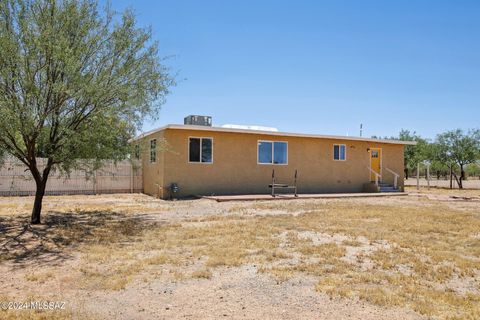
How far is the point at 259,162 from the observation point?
17.2 metres

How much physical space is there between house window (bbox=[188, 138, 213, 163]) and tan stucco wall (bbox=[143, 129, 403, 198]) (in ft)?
0.60

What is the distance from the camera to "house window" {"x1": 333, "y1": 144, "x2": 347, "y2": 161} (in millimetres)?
19203

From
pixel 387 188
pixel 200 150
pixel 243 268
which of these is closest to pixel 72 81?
pixel 243 268

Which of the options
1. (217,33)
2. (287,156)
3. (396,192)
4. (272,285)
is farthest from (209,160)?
(272,285)

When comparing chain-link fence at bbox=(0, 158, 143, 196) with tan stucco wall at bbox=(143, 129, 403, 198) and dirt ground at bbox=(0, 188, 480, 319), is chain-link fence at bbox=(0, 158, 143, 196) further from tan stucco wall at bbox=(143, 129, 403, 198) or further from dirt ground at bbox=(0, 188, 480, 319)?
dirt ground at bbox=(0, 188, 480, 319)

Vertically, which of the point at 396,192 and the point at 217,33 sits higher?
the point at 217,33

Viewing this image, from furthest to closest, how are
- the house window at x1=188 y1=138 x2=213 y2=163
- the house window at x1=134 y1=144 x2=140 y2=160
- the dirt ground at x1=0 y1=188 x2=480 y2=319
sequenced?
the house window at x1=188 y1=138 x2=213 y2=163 → the house window at x1=134 y1=144 x2=140 y2=160 → the dirt ground at x1=0 y1=188 x2=480 y2=319

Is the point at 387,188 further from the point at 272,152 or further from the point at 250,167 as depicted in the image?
the point at 250,167

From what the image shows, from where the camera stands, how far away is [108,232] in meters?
7.85

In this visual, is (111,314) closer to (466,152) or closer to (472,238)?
(472,238)

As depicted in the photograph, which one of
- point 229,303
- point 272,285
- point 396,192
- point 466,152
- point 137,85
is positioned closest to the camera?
point 229,303

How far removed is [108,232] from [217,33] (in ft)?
27.7

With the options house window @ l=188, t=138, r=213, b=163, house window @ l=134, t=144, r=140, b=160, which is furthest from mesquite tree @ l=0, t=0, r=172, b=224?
house window @ l=188, t=138, r=213, b=163

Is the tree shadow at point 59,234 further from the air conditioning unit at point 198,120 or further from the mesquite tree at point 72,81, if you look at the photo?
the air conditioning unit at point 198,120
